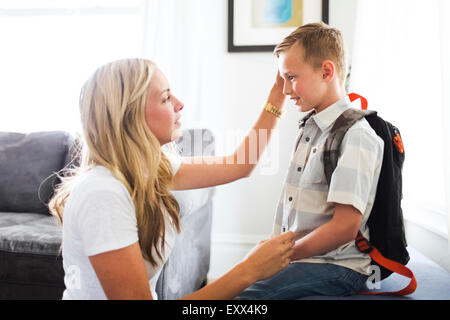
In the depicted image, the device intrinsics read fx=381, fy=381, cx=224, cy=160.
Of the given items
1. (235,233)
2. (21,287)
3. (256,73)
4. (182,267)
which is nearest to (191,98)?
(256,73)

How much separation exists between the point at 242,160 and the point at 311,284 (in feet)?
1.53

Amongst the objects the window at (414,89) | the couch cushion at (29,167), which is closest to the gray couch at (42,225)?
the couch cushion at (29,167)

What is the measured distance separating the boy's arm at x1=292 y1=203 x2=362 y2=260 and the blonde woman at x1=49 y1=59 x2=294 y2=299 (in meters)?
0.07

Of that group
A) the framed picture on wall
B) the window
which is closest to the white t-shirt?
the window

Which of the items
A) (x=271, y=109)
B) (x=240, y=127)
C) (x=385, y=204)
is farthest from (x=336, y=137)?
(x=240, y=127)

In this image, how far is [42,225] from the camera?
1.79 meters

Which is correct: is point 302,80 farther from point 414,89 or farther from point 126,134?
point 414,89

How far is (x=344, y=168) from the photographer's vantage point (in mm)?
962

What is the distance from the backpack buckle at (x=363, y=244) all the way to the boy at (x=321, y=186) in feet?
0.10

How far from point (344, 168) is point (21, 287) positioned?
1400mm

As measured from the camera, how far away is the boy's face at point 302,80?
1128 millimetres
